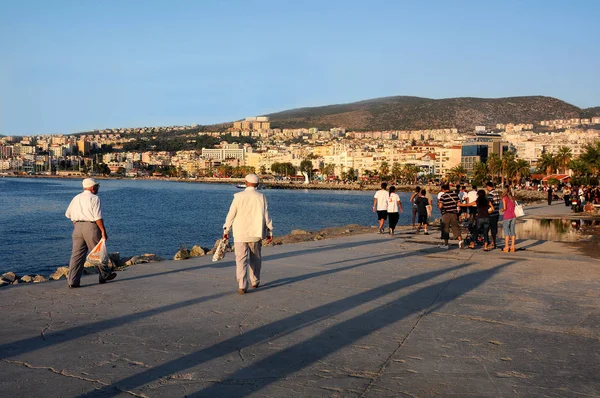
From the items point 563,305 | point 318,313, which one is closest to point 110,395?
point 318,313

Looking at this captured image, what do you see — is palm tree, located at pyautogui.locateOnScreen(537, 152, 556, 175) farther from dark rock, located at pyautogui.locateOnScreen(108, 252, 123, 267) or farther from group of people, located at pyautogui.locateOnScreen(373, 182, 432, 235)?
dark rock, located at pyautogui.locateOnScreen(108, 252, 123, 267)

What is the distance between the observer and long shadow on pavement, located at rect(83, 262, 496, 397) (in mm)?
4055

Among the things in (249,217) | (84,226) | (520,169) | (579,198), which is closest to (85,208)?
(84,226)

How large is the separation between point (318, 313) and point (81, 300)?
2.67 meters

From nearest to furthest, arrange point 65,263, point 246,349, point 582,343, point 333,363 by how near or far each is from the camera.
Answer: point 333,363 → point 246,349 → point 582,343 → point 65,263

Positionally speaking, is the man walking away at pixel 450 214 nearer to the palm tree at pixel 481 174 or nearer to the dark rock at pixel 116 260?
the dark rock at pixel 116 260

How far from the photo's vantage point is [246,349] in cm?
488

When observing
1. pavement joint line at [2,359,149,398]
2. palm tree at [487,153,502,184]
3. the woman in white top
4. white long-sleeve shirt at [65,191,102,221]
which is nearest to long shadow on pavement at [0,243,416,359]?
pavement joint line at [2,359,149,398]

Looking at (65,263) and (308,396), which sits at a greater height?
(308,396)

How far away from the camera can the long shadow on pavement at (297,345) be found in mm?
4055

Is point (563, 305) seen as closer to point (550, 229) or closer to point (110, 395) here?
point (110, 395)

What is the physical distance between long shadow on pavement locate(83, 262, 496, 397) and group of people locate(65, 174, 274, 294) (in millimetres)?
1212

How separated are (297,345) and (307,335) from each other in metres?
0.34

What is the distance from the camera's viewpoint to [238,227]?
7.29 meters
